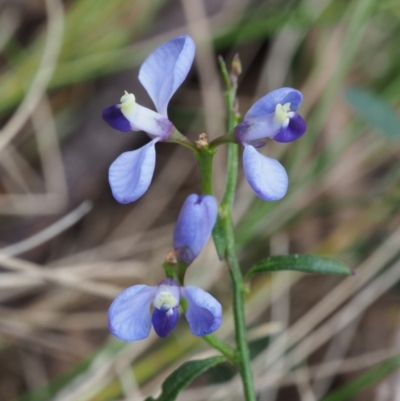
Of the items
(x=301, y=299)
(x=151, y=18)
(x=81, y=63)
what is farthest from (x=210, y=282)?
(x=151, y=18)

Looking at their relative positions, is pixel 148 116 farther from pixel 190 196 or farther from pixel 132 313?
pixel 132 313

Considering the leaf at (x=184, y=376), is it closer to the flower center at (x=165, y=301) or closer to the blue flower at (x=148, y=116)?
the flower center at (x=165, y=301)

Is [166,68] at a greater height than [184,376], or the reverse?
[166,68]

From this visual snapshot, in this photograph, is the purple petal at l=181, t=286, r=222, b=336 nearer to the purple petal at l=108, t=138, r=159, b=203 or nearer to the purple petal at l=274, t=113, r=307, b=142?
the purple petal at l=108, t=138, r=159, b=203

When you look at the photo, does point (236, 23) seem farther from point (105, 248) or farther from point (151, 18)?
point (105, 248)

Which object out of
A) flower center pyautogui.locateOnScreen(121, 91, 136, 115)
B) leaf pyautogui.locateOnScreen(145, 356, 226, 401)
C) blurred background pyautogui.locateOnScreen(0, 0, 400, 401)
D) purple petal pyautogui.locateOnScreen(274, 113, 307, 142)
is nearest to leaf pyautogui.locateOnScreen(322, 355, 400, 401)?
blurred background pyautogui.locateOnScreen(0, 0, 400, 401)

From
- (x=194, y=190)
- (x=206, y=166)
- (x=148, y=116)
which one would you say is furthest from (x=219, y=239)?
(x=194, y=190)

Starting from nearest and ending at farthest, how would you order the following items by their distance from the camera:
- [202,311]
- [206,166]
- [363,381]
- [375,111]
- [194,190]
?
[202,311], [206,166], [363,381], [375,111], [194,190]
